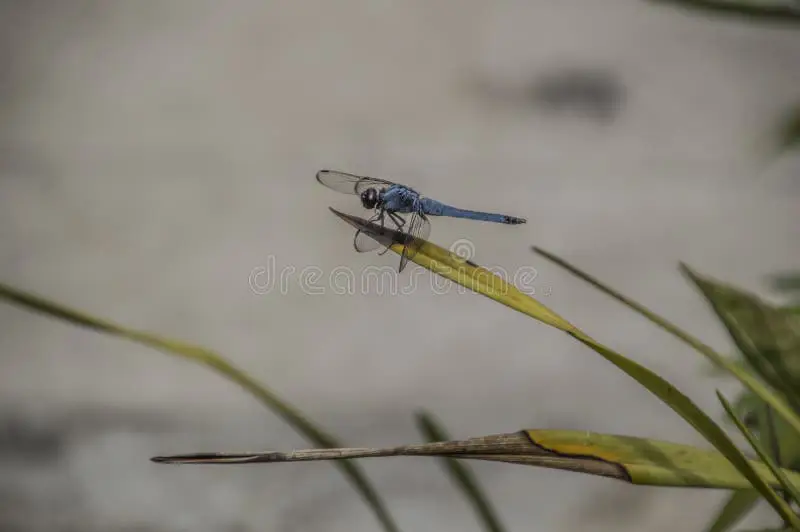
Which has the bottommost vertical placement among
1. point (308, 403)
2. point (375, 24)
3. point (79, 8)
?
point (308, 403)

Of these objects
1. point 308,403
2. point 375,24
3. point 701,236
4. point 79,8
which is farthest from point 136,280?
point 701,236

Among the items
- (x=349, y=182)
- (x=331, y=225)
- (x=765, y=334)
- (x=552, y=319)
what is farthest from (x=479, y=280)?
(x=331, y=225)

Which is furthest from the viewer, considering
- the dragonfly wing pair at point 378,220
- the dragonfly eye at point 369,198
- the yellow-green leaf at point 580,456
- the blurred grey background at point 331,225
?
the blurred grey background at point 331,225

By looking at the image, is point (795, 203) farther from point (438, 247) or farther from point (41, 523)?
point (41, 523)

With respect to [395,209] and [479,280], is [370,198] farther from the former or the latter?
[479,280]

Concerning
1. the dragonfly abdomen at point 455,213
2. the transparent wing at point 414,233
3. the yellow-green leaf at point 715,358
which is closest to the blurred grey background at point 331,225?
the dragonfly abdomen at point 455,213

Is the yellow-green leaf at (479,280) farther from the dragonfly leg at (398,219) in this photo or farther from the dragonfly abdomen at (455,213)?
the dragonfly abdomen at (455,213)
